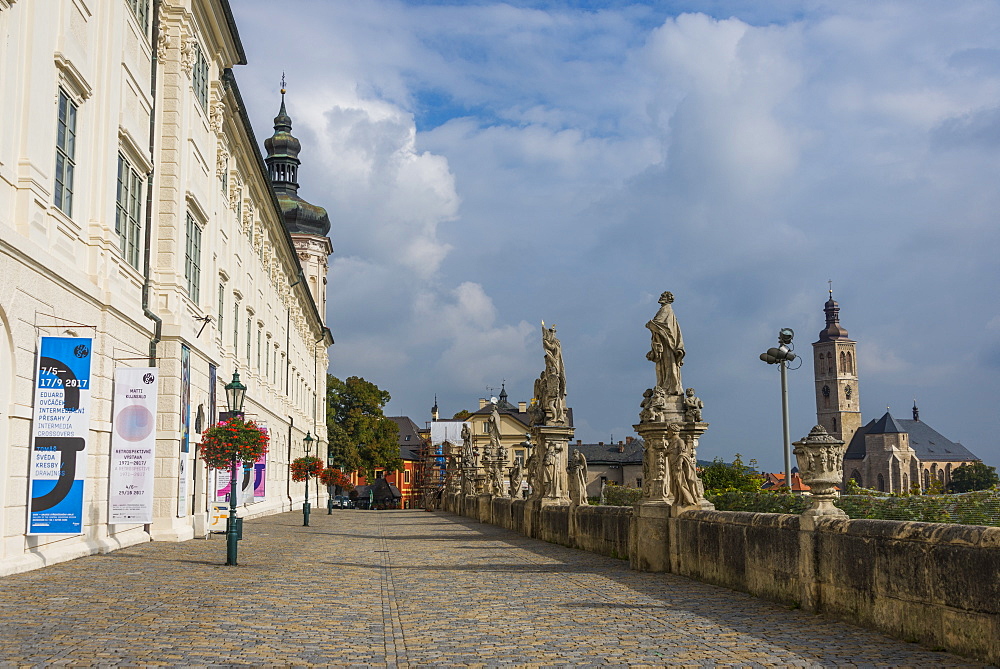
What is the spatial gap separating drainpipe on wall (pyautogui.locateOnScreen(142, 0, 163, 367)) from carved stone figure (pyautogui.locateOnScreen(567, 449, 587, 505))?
29.1 feet

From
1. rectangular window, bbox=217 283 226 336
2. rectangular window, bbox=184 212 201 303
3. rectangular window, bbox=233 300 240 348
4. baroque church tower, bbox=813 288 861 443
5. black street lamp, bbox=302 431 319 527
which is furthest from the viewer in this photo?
baroque church tower, bbox=813 288 861 443

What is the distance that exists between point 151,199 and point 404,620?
13.5 meters

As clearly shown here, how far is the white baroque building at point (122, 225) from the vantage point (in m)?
12.5

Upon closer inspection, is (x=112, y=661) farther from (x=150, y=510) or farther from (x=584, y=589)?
(x=150, y=510)

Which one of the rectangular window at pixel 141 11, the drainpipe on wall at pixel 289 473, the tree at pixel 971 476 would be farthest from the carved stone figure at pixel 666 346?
the tree at pixel 971 476

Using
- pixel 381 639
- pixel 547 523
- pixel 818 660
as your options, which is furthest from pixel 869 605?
pixel 547 523

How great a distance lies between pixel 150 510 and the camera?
54.2ft

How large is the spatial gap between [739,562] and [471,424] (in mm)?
105152

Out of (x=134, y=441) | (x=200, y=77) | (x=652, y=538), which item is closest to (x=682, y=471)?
(x=652, y=538)

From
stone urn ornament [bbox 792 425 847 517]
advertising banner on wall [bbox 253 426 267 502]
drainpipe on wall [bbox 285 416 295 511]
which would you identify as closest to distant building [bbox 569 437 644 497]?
drainpipe on wall [bbox 285 416 295 511]

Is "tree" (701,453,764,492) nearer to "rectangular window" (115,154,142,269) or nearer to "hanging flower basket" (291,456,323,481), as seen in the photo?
"hanging flower basket" (291,456,323,481)

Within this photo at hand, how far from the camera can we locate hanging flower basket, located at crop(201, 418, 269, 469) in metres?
17.6

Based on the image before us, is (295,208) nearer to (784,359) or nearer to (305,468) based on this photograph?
(305,468)

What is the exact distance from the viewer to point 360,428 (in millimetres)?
84125
